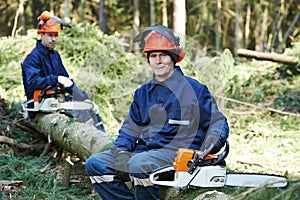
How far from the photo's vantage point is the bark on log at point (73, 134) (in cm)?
424

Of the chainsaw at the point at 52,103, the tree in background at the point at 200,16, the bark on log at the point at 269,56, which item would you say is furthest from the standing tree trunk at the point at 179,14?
the tree in background at the point at 200,16

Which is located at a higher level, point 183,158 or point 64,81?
point 64,81

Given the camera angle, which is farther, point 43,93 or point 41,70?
point 41,70

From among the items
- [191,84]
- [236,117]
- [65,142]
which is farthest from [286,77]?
[191,84]

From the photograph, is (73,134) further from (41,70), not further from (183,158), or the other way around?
(183,158)

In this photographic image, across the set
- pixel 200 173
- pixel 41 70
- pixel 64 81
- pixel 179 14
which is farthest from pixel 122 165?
pixel 179 14

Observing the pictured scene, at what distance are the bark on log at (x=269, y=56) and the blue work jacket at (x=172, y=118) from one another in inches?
218

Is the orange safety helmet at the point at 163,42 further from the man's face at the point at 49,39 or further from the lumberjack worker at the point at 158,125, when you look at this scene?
the man's face at the point at 49,39

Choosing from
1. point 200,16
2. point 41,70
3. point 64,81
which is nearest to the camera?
point 64,81

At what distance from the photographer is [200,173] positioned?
277 cm

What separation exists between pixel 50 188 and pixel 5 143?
1380 millimetres

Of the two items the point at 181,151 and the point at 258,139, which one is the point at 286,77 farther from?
the point at 181,151

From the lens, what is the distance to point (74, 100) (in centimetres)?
568

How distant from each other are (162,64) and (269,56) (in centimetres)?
581
